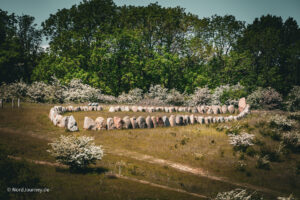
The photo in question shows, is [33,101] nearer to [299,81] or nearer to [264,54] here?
[264,54]

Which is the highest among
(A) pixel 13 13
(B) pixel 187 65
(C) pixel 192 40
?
→ (A) pixel 13 13

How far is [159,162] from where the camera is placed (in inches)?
508

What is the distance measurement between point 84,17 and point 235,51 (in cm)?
2511

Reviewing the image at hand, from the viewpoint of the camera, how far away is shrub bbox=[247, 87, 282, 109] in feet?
103

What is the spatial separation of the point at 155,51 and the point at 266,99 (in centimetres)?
1775

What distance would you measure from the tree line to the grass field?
20120 millimetres

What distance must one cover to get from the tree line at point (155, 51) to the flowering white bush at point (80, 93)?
97.5 inches

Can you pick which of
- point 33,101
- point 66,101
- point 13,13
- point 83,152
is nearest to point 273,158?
point 83,152

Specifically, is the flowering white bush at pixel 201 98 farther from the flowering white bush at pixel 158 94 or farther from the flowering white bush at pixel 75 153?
the flowering white bush at pixel 75 153

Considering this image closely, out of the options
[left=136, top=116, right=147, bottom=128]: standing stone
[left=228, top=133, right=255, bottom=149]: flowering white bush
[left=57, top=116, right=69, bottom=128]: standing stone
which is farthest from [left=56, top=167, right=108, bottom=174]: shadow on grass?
[left=228, top=133, right=255, bottom=149]: flowering white bush

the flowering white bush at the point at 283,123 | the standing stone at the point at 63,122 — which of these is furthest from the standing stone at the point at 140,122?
the flowering white bush at the point at 283,123

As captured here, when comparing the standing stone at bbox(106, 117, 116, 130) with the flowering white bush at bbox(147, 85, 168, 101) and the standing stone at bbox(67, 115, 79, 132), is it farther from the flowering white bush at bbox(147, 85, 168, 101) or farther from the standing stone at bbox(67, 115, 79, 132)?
the flowering white bush at bbox(147, 85, 168, 101)

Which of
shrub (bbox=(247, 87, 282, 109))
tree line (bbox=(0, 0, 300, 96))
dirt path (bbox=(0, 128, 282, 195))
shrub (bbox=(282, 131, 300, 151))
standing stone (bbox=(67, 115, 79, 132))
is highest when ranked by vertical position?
tree line (bbox=(0, 0, 300, 96))

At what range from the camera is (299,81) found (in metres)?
42.7
